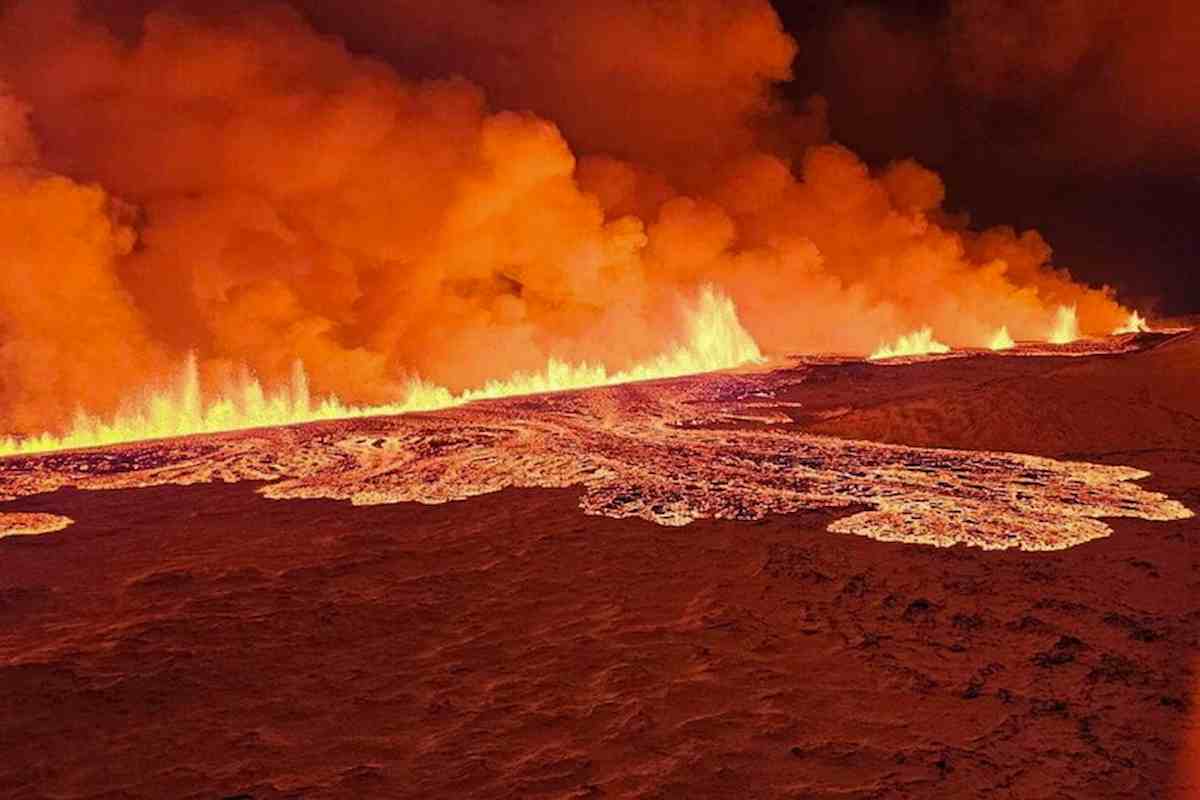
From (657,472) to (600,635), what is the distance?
4965 millimetres

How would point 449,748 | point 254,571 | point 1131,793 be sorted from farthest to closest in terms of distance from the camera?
point 254,571
point 449,748
point 1131,793

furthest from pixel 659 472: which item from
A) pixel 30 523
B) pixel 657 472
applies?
pixel 30 523

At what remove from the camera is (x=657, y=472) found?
10109 mm

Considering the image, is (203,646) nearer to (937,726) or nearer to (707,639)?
(707,639)

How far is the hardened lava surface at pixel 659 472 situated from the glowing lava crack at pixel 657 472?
29mm

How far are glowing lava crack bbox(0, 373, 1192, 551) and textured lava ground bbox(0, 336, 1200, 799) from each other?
0.08 m

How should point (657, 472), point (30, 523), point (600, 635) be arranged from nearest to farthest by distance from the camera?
point (600, 635), point (30, 523), point (657, 472)

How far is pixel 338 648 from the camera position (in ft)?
17.0

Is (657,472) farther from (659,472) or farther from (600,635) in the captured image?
(600,635)

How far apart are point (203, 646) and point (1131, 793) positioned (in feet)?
16.1

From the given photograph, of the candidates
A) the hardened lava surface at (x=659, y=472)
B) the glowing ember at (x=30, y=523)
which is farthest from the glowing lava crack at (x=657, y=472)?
the glowing ember at (x=30, y=523)

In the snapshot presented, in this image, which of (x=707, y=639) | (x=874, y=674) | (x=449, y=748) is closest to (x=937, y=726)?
(x=874, y=674)

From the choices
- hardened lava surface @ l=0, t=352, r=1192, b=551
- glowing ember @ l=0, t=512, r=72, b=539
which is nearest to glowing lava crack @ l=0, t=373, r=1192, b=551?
hardened lava surface @ l=0, t=352, r=1192, b=551

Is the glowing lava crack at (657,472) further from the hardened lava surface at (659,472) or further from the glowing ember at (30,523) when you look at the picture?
the glowing ember at (30,523)
